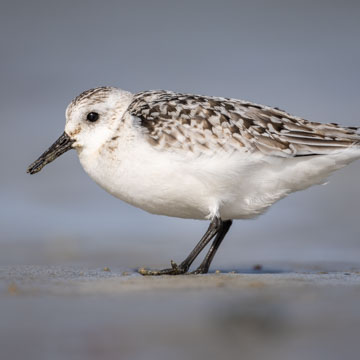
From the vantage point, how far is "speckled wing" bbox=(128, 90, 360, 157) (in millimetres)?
5781

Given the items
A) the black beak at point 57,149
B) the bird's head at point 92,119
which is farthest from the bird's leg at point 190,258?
the black beak at point 57,149

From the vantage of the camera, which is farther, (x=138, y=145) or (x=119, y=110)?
(x=119, y=110)

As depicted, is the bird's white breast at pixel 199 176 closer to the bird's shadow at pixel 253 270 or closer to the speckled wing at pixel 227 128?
the speckled wing at pixel 227 128

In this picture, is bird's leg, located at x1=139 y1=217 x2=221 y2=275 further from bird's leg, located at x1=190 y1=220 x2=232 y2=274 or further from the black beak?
the black beak

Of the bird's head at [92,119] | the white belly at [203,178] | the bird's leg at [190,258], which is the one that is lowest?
the bird's leg at [190,258]

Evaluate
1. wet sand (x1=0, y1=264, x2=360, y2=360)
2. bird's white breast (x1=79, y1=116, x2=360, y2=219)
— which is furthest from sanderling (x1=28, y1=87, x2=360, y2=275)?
wet sand (x1=0, y1=264, x2=360, y2=360)

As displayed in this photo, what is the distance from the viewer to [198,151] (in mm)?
5742

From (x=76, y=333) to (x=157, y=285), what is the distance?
4.44ft

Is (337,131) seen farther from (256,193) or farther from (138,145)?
(138,145)

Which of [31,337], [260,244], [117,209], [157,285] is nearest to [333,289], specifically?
[157,285]

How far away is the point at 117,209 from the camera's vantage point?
386 inches

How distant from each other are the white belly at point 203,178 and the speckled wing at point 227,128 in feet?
0.27

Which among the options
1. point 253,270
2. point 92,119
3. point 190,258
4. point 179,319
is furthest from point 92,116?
point 179,319

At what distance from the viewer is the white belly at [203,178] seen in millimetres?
5695
